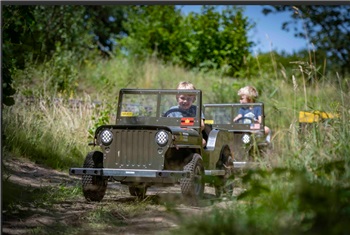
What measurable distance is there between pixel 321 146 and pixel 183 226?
48.7 inches

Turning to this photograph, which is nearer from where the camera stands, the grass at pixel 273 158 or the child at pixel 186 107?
the grass at pixel 273 158

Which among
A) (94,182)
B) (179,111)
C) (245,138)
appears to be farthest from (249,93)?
(94,182)

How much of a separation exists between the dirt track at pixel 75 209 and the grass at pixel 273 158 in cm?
10

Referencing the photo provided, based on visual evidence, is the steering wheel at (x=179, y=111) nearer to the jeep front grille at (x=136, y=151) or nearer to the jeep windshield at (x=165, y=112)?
the jeep windshield at (x=165, y=112)

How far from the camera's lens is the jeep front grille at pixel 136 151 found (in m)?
4.45

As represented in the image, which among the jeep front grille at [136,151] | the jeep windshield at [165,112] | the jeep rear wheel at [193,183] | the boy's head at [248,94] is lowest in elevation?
the jeep rear wheel at [193,183]

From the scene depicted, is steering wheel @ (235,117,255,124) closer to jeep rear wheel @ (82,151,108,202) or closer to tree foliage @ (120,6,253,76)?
jeep rear wheel @ (82,151,108,202)

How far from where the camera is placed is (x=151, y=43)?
12.0m

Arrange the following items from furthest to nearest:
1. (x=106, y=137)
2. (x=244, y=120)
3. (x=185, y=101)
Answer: (x=244, y=120) → (x=185, y=101) → (x=106, y=137)

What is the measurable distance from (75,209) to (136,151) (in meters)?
0.58

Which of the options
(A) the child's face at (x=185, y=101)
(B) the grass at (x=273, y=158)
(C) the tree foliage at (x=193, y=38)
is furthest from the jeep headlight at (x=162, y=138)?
(C) the tree foliage at (x=193, y=38)

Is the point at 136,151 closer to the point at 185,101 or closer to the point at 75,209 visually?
the point at 75,209

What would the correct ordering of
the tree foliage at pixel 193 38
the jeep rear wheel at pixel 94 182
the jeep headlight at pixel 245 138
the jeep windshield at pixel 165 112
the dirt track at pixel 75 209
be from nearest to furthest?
the dirt track at pixel 75 209, the jeep rear wheel at pixel 94 182, the jeep windshield at pixel 165 112, the jeep headlight at pixel 245 138, the tree foliage at pixel 193 38

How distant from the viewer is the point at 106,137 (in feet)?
14.8
